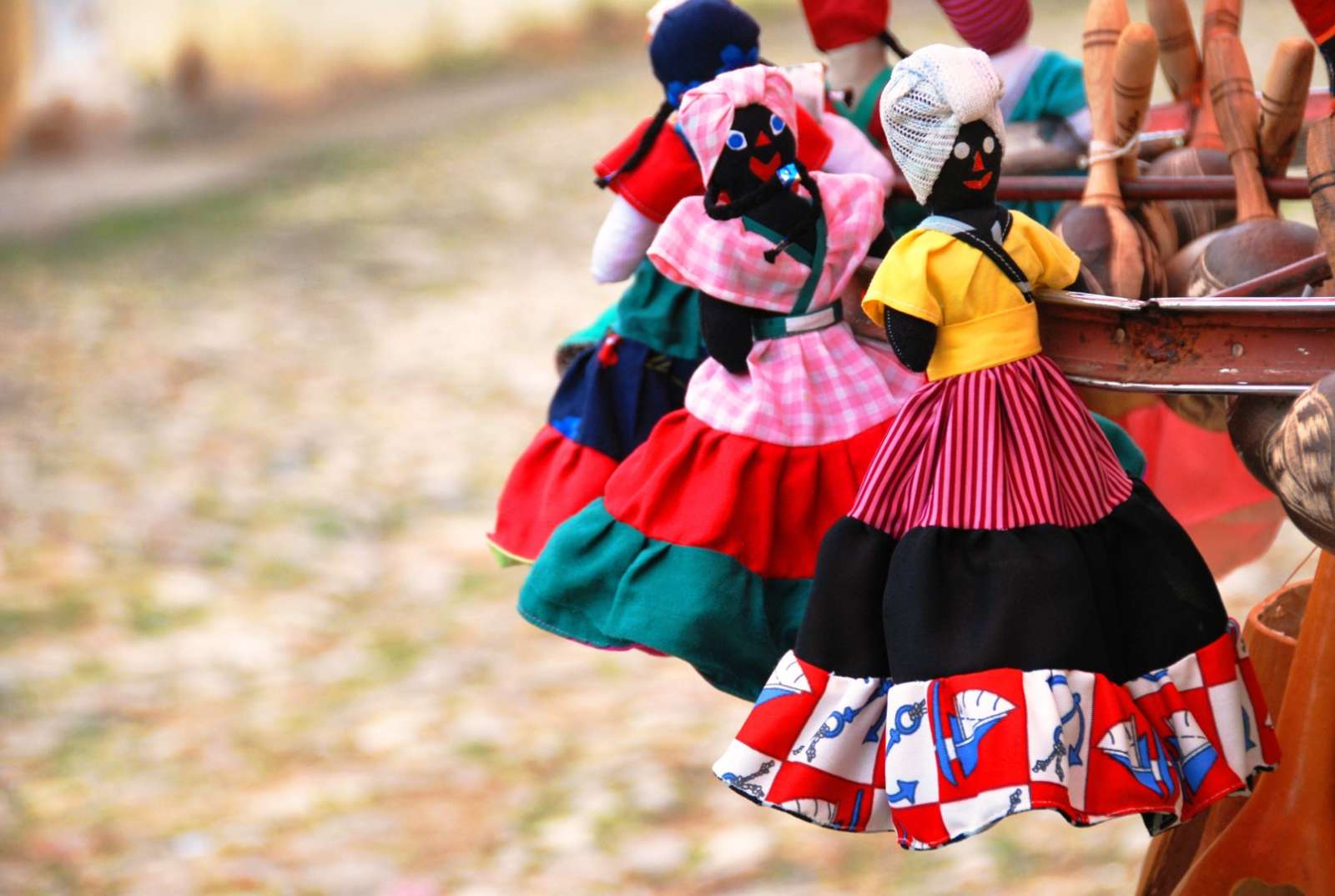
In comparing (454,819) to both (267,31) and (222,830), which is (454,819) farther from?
(267,31)

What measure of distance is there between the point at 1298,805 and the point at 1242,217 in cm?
45

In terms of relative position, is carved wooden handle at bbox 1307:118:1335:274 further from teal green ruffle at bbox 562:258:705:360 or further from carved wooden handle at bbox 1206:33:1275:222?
teal green ruffle at bbox 562:258:705:360

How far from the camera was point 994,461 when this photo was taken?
951mm

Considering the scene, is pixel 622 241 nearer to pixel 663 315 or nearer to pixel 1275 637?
pixel 663 315

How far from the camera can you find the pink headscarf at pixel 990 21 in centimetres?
148

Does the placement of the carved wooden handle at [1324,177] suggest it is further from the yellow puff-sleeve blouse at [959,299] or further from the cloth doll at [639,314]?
the cloth doll at [639,314]

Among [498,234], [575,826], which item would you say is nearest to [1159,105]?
[575,826]

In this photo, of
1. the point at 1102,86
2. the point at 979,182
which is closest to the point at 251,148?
the point at 1102,86

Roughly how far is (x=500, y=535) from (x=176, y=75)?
Answer: 6412 millimetres

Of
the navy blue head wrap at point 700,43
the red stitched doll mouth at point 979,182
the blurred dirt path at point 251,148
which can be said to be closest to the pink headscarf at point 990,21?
the navy blue head wrap at point 700,43

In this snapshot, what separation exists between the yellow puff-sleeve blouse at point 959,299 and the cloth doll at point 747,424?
12 cm

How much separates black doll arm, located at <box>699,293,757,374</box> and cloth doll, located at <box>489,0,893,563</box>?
171 mm

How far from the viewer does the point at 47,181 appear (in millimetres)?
6547

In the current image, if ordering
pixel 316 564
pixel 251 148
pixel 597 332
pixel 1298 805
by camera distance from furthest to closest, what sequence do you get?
pixel 251 148 < pixel 316 564 < pixel 597 332 < pixel 1298 805
